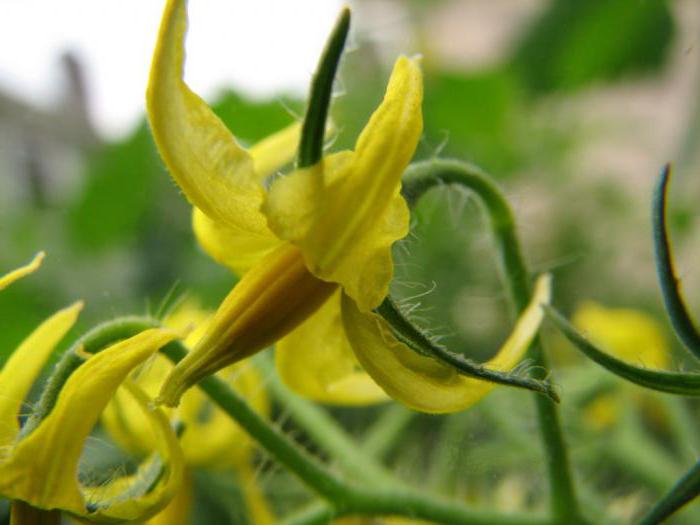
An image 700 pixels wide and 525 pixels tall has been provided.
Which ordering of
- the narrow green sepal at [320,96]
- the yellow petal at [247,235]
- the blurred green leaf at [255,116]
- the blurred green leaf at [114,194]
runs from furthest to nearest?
1. the blurred green leaf at [114,194]
2. the blurred green leaf at [255,116]
3. the yellow petal at [247,235]
4. the narrow green sepal at [320,96]

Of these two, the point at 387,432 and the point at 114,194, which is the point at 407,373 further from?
the point at 114,194

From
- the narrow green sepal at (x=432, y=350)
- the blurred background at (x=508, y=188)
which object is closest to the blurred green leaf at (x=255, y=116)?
the blurred background at (x=508, y=188)

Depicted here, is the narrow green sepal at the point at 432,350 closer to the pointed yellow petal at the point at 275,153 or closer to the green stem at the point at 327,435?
the pointed yellow petal at the point at 275,153

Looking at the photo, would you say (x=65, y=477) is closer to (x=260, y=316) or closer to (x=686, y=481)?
(x=260, y=316)

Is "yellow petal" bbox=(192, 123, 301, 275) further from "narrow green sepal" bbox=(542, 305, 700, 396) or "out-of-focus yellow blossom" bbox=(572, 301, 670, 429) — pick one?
"out-of-focus yellow blossom" bbox=(572, 301, 670, 429)

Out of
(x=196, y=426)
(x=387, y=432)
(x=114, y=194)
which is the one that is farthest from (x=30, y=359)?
(x=114, y=194)

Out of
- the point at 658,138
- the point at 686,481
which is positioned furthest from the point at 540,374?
the point at 658,138
